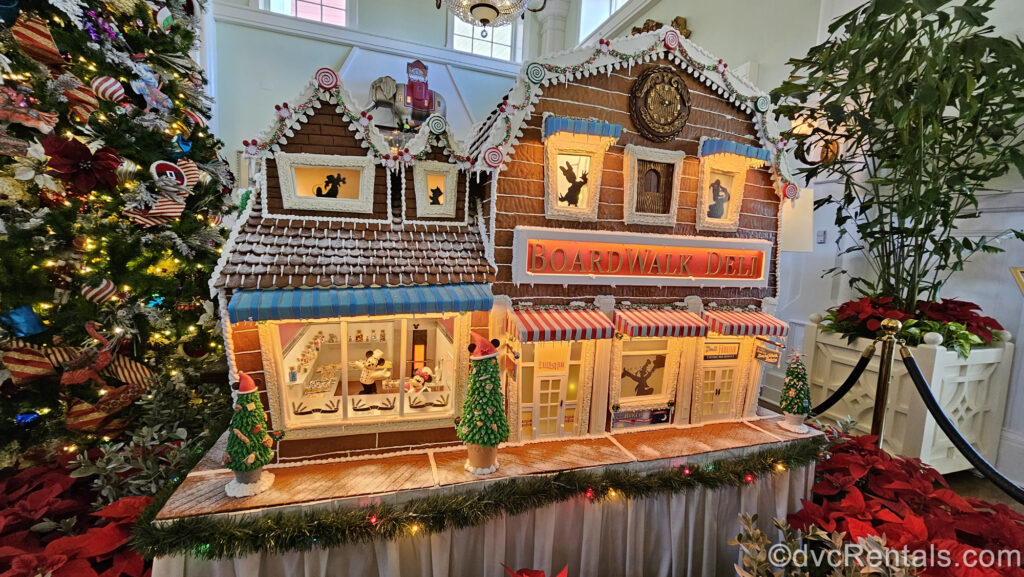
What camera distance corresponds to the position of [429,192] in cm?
371

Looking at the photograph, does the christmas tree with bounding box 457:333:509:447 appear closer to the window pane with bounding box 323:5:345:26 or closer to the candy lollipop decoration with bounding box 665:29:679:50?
the candy lollipop decoration with bounding box 665:29:679:50

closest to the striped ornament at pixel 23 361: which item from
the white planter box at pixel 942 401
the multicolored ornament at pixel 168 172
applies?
the multicolored ornament at pixel 168 172

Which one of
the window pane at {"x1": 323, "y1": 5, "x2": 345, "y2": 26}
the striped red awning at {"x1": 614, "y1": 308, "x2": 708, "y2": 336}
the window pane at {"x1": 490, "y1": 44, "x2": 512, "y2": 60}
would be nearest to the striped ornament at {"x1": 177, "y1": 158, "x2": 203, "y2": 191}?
the striped red awning at {"x1": 614, "y1": 308, "x2": 708, "y2": 336}

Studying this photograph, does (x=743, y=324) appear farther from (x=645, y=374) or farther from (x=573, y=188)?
(x=573, y=188)

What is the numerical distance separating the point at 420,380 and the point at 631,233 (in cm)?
242

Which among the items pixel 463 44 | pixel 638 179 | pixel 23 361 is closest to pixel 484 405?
pixel 638 179

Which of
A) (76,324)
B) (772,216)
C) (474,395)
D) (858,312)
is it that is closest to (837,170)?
(772,216)

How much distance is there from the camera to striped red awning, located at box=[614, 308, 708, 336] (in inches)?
141

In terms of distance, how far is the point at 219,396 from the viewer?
4285 mm

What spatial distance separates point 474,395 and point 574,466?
1068mm

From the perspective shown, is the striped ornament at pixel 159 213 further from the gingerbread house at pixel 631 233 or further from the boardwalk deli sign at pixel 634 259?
the boardwalk deli sign at pixel 634 259

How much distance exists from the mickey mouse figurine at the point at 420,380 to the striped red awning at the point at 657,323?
1808 millimetres

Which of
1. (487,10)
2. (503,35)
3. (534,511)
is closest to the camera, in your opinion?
(534,511)

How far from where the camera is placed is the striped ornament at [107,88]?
3.33 m
